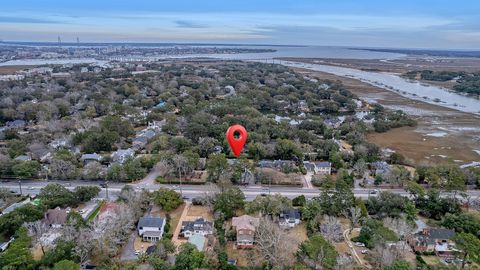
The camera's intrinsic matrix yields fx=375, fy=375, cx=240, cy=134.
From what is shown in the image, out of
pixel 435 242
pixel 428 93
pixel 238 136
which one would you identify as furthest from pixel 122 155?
pixel 428 93

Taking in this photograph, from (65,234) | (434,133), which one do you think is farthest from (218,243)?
(434,133)

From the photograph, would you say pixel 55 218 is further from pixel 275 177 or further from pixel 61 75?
pixel 61 75

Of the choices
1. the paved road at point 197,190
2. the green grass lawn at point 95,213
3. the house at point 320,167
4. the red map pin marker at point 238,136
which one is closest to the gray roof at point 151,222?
the green grass lawn at point 95,213

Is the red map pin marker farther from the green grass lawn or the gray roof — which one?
the green grass lawn

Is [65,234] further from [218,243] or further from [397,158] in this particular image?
[397,158]

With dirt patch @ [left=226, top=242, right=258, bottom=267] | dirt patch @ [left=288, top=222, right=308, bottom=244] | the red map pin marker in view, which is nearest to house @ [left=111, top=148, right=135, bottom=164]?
the red map pin marker
